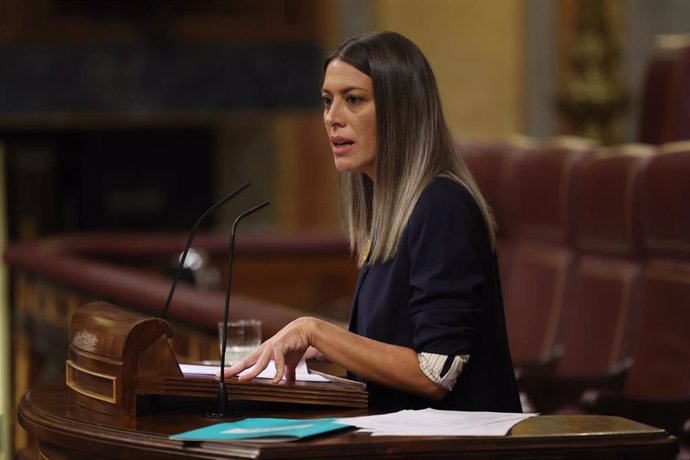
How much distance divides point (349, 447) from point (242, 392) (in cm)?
27

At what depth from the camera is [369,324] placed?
78.0 inches

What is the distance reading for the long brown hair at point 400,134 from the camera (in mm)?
1962

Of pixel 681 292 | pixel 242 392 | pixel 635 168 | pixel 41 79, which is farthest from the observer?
pixel 41 79

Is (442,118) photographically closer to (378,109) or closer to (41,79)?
(378,109)

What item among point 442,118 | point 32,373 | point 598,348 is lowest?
point 32,373

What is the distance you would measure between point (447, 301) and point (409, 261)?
10 centimetres

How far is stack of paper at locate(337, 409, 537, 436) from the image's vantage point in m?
1.68

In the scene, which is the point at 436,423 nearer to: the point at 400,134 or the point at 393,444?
the point at 393,444

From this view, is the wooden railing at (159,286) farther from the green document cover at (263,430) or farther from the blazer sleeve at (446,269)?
the green document cover at (263,430)

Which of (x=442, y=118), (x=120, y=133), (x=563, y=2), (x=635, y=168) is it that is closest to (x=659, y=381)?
(x=635, y=168)

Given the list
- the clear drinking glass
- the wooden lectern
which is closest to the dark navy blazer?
the wooden lectern

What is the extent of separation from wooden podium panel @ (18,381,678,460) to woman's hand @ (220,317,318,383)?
75 mm

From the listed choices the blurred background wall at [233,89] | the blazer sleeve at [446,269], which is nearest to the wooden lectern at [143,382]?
the blazer sleeve at [446,269]

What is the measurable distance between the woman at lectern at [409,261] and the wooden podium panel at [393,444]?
4.6 inches
